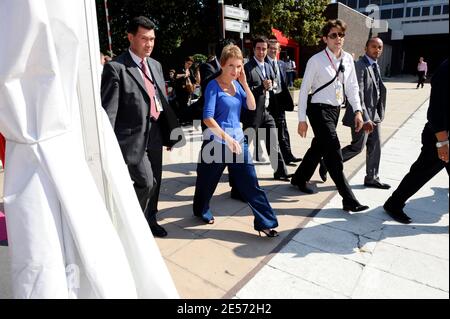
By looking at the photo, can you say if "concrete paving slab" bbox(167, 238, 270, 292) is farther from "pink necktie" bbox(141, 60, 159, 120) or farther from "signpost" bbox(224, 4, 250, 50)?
"signpost" bbox(224, 4, 250, 50)

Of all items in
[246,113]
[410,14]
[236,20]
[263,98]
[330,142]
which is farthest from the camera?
[410,14]

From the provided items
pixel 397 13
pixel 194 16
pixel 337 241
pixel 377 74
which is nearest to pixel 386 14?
pixel 397 13

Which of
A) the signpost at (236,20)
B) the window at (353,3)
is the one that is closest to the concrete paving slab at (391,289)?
the signpost at (236,20)

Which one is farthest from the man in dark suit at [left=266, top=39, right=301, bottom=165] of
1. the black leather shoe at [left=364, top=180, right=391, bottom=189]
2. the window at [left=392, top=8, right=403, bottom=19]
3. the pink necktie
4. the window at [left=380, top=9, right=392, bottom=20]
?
the window at [left=380, top=9, right=392, bottom=20]

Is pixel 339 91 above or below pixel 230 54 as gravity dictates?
below

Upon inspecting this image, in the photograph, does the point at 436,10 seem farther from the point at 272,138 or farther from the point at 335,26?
the point at 335,26

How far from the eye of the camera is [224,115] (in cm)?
298

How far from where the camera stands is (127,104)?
2709 millimetres

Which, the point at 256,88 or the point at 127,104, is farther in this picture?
the point at 256,88

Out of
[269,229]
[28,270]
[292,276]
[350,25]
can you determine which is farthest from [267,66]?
[350,25]

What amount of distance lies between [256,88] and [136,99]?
1916 millimetres

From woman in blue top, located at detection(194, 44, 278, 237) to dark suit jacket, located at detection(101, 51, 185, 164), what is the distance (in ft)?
1.65

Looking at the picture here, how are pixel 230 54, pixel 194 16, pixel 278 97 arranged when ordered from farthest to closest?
pixel 194 16, pixel 278 97, pixel 230 54
